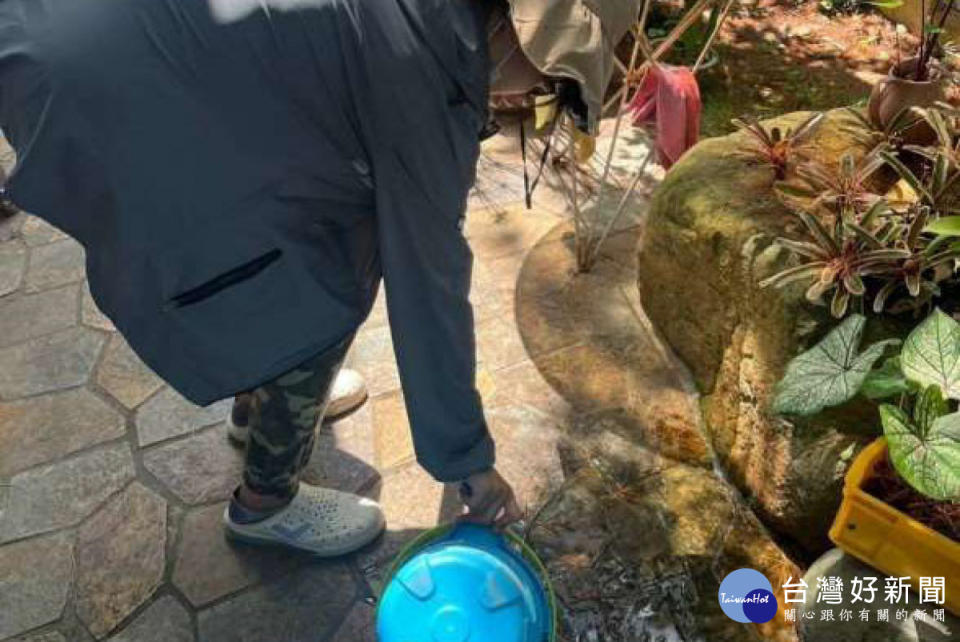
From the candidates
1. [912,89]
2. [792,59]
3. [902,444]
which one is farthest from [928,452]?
[792,59]

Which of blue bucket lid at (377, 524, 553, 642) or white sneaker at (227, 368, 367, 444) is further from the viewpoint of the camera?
white sneaker at (227, 368, 367, 444)

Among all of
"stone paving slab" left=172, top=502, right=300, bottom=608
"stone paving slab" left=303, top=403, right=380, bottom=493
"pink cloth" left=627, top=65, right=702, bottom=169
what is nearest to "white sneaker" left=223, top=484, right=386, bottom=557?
"stone paving slab" left=172, top=502, right=300, bottom=608

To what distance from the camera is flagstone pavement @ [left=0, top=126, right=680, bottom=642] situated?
2.20m

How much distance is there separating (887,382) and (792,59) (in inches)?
147

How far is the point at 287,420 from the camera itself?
1.85 metres

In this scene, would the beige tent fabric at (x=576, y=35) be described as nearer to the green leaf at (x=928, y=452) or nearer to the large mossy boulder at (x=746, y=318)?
the green leaf at (x=928, y=452)

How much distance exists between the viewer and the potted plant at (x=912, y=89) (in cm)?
246

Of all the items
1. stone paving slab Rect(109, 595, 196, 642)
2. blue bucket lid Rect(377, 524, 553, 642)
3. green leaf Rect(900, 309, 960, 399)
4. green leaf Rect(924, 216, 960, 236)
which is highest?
green leaf Rect(924, 216, 960, 236)

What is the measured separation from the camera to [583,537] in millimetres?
2336

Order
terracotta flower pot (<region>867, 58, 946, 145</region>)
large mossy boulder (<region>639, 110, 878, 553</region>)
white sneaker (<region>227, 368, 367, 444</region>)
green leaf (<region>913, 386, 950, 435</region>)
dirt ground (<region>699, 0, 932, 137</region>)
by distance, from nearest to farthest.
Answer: green leaf (<region>913, 386, 950, 435</region>) < large mossy boulder (<region>639, 110, 878, 553</region>) < terracotta flower pot (<region>867, 58, 946, 145</region>) < white sneaker (<region>227, 368, 367, 444</region>) < dirt ground (<region>699, 0, 932, 137</region>)

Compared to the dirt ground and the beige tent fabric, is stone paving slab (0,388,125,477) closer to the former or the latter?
the beige tent fabric

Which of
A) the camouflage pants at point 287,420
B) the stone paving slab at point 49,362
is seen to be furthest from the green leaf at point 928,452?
the stone paving slab at point 49,362

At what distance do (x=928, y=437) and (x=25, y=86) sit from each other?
1.84 meters

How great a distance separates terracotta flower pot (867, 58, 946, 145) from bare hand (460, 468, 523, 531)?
71.5 inches
